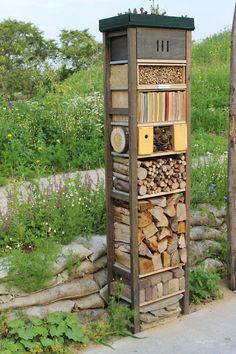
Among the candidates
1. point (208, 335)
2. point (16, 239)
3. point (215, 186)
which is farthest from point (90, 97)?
point (208, 335)

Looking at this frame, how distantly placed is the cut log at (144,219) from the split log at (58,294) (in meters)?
0.77

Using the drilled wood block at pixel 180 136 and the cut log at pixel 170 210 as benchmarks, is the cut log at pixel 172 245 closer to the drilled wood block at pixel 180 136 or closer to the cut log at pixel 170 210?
the cut log at pixel 170 210

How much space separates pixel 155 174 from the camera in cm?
472

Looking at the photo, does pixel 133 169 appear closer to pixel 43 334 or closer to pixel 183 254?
pixel 183 254

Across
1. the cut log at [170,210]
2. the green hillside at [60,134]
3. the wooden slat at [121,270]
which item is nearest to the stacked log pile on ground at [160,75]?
the cut log at [170,210]

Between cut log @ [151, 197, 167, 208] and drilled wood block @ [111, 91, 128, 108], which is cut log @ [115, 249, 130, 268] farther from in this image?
drilled wood block @ [111, 91, 128, 108]

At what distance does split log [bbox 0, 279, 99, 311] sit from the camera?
4605 millimetres

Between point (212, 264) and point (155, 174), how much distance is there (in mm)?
1688

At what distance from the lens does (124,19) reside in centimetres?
427

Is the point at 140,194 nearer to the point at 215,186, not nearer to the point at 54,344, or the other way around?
the point at 54,344

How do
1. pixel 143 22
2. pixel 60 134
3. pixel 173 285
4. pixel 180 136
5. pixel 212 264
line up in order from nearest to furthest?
pixel 143 22 < pixel 180 136 < pixel 173 285 < pixel 212 264 < pixel 60 134

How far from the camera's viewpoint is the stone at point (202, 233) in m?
6.05

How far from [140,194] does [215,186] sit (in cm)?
233

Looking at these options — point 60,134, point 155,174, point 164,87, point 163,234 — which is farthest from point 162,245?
point 60,134
